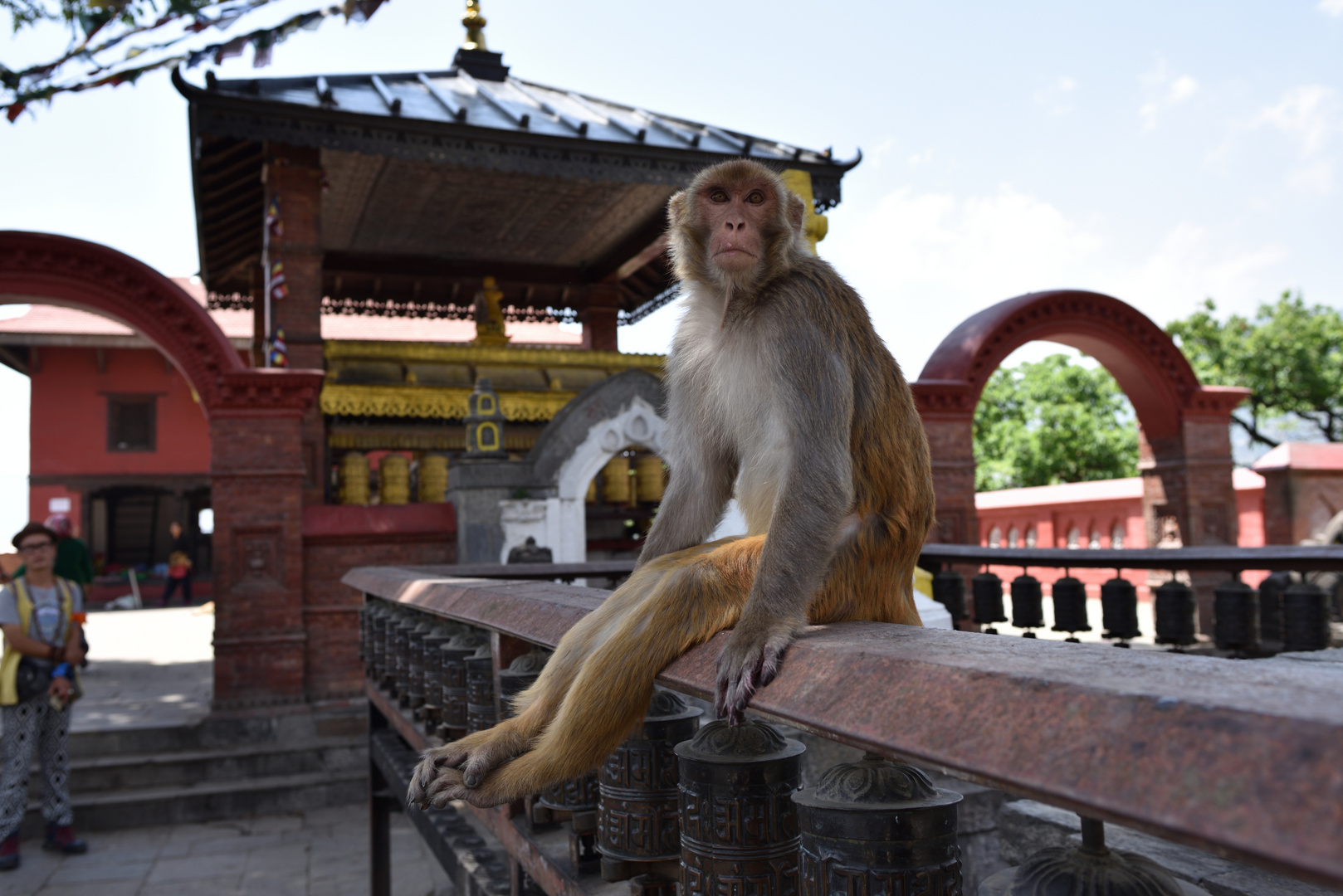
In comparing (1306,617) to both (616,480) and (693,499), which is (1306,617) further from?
(616,480)

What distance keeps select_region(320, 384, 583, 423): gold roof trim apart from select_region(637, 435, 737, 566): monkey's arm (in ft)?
22.9

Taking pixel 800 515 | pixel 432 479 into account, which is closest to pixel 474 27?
pixel 432 479

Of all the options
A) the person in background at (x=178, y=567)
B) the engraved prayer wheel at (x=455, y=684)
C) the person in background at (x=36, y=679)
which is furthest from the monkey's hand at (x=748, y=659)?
the person in background at (x=178, y=567)

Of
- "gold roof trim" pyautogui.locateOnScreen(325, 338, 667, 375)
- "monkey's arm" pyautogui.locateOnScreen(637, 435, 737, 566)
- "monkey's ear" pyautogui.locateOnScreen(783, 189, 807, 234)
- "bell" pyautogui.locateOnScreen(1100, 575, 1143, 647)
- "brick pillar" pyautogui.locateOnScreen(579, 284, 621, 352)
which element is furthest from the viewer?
"brick pillar" pyautogui.locateOnScreen(579, 284, 621, 352)

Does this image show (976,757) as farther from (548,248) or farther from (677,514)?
(548,248)

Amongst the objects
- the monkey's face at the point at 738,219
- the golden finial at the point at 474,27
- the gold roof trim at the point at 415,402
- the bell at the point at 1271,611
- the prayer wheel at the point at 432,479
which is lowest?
the bell at the point at 1271,611

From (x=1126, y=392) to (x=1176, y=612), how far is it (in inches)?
261

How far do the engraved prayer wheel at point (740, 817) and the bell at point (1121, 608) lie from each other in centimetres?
389

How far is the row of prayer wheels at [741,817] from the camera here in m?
1.17

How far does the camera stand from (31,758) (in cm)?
583

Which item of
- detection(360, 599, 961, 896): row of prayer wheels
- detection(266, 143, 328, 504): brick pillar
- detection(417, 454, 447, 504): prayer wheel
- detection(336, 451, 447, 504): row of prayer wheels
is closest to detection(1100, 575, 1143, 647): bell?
detection(360, 599, 961, 896): row of prayer wheels

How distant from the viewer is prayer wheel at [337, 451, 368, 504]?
383 inches

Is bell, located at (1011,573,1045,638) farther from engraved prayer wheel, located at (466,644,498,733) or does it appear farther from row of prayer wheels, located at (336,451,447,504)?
row of prayer wheels, located at (336,451,447,504)

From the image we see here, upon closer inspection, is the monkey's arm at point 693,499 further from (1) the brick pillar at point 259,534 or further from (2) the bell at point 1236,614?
(1) the brick pillar at point 259,534
